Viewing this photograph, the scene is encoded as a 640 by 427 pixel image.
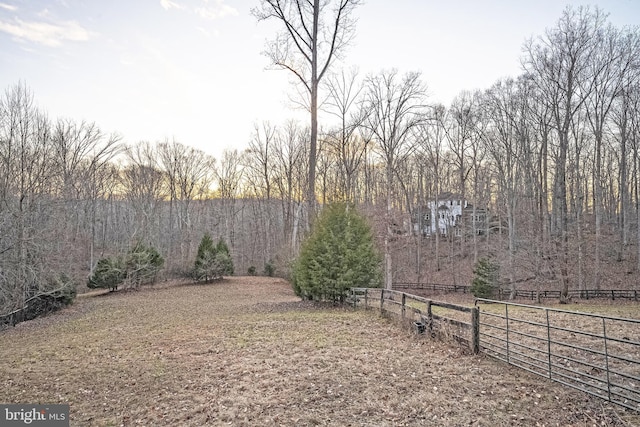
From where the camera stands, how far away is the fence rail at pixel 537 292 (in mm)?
18000

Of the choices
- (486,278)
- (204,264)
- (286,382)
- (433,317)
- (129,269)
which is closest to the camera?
(286,382)

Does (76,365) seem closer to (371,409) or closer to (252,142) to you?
(371,409)

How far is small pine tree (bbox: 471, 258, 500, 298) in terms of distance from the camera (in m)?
21.2

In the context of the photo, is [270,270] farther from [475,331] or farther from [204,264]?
[475,331]

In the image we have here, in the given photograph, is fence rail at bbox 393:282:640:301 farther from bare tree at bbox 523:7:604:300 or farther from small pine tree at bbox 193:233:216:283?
small pine tree at bbox 193:233:216:283

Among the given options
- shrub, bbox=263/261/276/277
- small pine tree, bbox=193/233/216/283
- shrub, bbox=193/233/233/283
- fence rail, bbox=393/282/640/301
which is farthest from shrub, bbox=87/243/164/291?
fence rail, bbox=393/282/640/301

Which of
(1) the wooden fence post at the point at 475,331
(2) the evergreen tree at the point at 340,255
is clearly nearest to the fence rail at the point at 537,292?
(2) the evergreen tree at the point at 340,255

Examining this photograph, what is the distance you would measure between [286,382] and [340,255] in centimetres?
822

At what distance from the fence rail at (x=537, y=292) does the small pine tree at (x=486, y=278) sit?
1.09 m

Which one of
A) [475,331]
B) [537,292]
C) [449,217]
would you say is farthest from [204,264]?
[449,217]

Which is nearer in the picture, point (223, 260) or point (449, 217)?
point (223, 260)

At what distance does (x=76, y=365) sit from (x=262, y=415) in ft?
14.9

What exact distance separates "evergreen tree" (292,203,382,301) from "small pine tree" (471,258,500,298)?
422 inches

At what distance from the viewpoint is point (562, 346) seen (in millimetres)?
6414
